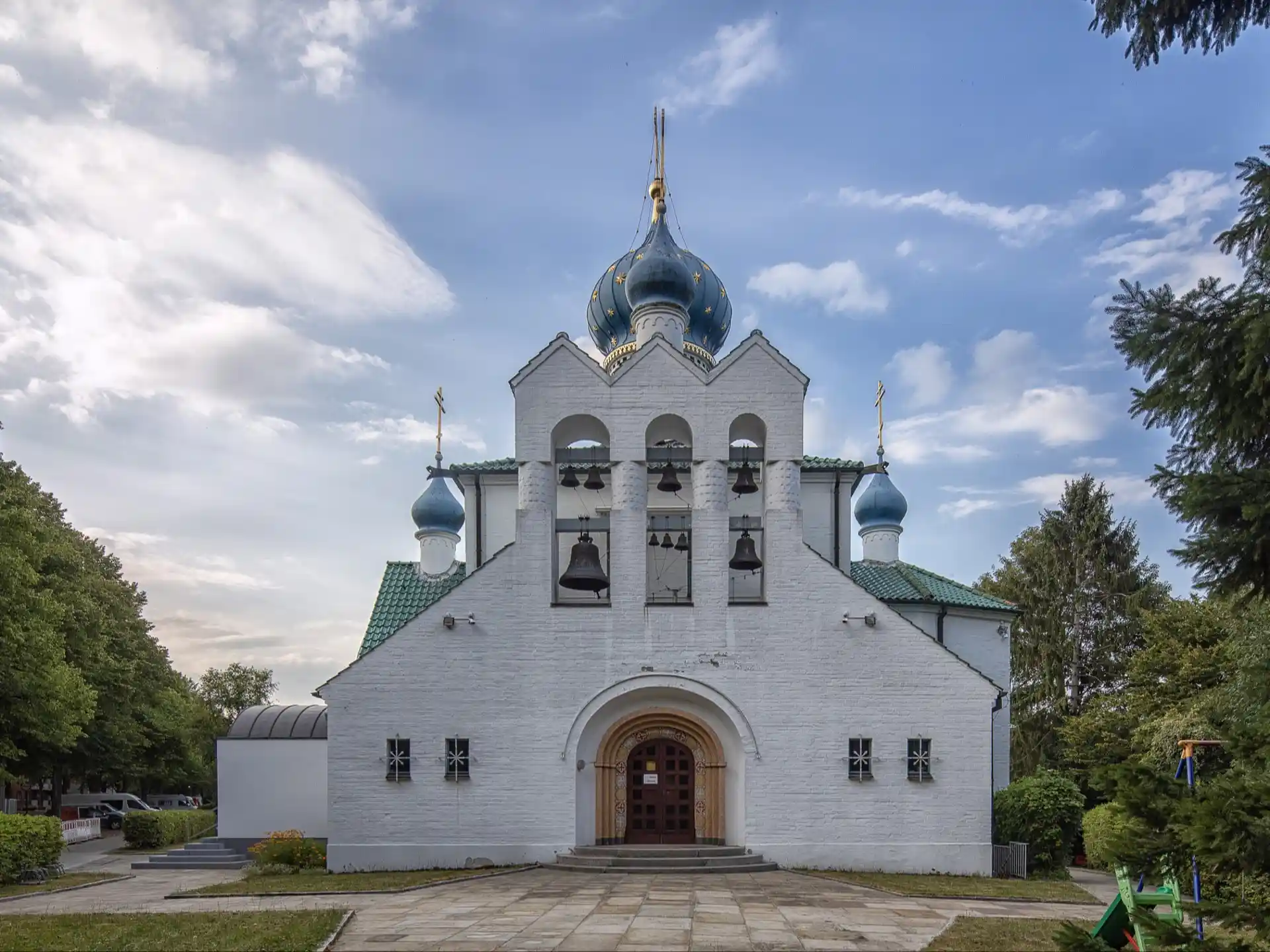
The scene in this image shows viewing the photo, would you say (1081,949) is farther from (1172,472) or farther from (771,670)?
(771,670)

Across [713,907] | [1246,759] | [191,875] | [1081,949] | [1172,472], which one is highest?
[1172,472]

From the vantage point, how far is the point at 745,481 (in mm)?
A: 19109

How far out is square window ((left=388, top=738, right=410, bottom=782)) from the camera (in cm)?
1769

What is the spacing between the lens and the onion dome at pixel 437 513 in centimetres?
2480

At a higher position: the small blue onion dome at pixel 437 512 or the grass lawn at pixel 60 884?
the small blue onion dome at pixel 437 512

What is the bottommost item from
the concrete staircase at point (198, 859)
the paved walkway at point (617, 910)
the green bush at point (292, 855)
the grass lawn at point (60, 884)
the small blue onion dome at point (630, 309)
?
the concrete staircase at point (198, 859)

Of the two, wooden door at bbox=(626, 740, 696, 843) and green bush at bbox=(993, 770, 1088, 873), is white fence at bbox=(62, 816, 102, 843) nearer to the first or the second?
wooden door at bbox=(626, 740, 696, 843)

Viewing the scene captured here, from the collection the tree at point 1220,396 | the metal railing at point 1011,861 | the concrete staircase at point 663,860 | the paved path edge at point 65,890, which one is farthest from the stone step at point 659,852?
the tree at point 1220,396

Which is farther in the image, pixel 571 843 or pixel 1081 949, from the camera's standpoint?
pixel 571 843

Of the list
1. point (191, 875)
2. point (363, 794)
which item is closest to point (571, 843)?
point (363, 794)

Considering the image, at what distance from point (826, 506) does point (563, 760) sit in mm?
8522

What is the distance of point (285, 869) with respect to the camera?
705 inches

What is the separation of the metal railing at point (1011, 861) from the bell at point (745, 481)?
7810mm

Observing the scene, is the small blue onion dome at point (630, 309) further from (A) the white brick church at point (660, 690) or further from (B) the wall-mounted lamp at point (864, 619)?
(B) the wall-mounted lamp at point (864, 619)
